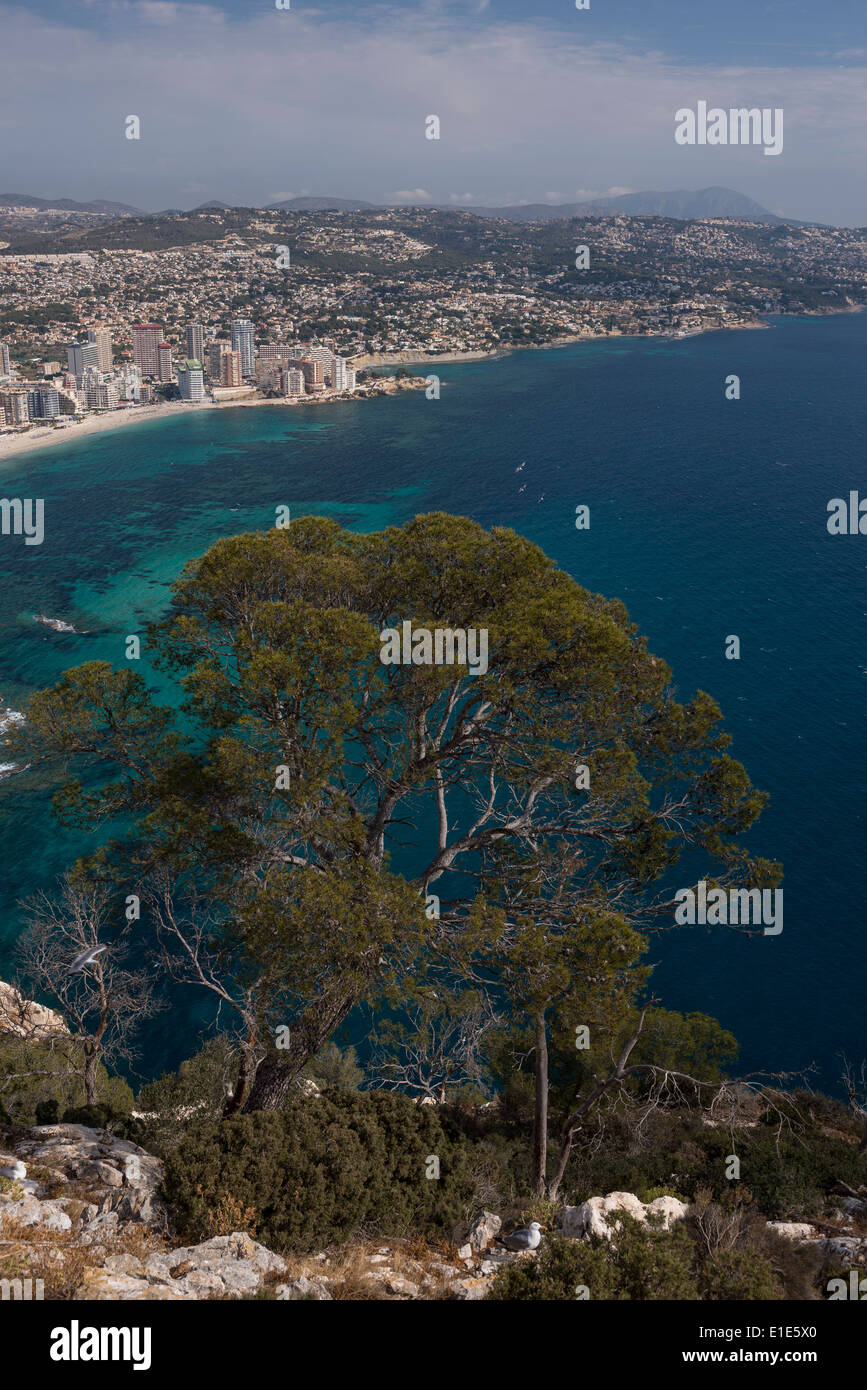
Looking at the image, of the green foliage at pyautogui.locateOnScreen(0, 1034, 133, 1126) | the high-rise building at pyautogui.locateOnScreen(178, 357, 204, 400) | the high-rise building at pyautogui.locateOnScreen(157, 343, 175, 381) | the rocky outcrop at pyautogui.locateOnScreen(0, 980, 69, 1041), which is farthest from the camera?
the high-rise building at pyautogui.locateOnScreen(157, 343, 175, 381)

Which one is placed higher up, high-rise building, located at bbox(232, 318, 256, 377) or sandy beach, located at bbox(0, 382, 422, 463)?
high-rise building, located at bbox(232, 318, 256, 377)

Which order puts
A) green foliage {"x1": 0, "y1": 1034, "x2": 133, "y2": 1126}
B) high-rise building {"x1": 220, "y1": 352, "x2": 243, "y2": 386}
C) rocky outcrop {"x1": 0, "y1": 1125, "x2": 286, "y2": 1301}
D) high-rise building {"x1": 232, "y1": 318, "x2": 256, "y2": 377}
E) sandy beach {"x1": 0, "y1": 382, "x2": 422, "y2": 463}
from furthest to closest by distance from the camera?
high-rise building {"x1": 232, "y1": 318, "x2": 256, "y2": 377}
high-rise building {"x1": 220, "y1": 352, "x2": 243, "y2": 386}
sandy beach {"x1": 0, "y1": 382, "x2": 422, "y2": 463}
green foliage {"x1": 0, "y1": 1034, "x2": 133, "y2": 1126}
rocky outcrop {"x1": 0, "y1": 1125, "x2": 286, "y2": 1301}

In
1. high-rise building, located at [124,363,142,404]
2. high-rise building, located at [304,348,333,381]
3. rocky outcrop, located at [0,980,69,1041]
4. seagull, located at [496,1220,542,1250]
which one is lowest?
rocky outcrop, located at [0,980,69,1041]

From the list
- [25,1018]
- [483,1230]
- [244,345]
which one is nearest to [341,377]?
[244,345]

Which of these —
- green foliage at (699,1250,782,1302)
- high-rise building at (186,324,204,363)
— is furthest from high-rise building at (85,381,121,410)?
green foliage at (699,1250,782,1302)

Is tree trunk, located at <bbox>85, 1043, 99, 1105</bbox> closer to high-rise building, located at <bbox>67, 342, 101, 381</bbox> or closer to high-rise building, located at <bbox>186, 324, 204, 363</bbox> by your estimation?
high-rise building, located at <bbox>67, 342, 101, 381</bbox>

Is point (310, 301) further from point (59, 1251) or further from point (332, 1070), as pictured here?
point (59, 1251)
